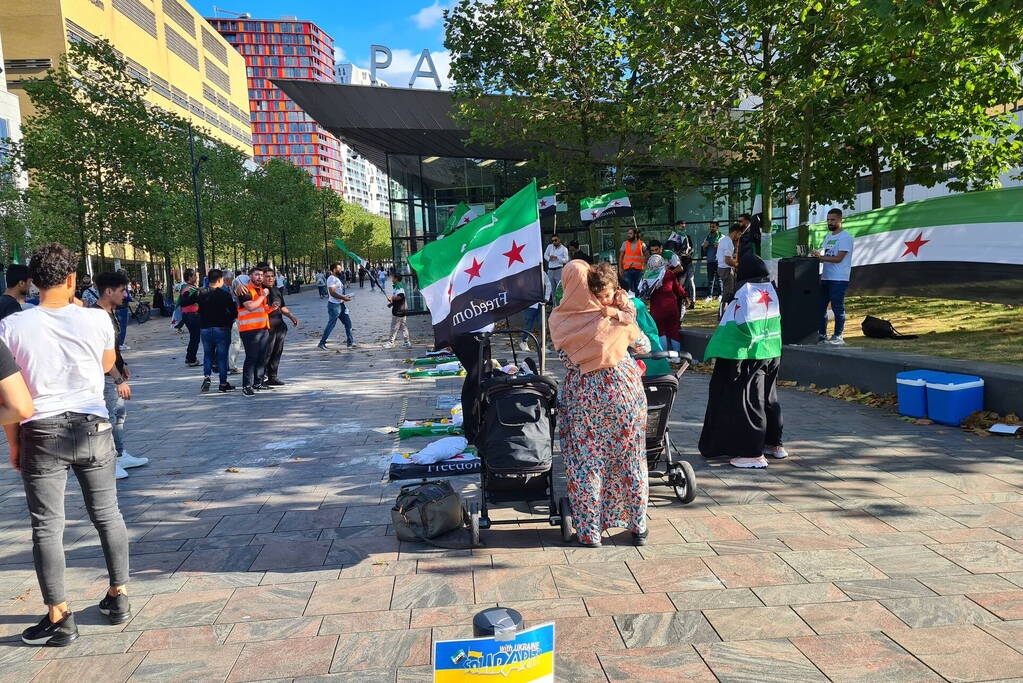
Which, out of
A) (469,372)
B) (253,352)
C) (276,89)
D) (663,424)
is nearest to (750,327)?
(663,424)

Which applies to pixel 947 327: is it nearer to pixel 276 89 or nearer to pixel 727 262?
pixel 727 262

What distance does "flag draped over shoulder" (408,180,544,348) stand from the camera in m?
5.30

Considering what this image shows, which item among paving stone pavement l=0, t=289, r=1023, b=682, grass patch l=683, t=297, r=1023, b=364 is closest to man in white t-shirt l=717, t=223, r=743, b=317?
grass patch l=683, t=297, r=1023, b=364

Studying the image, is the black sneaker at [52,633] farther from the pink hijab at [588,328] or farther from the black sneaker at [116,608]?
the pink hijab at [588,328]

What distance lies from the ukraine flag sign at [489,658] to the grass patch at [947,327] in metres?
8.69

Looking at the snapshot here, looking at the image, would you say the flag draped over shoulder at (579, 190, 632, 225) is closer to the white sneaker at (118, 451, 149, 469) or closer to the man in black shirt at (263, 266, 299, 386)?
the man in black shirt at (263, 266, 299, 386)

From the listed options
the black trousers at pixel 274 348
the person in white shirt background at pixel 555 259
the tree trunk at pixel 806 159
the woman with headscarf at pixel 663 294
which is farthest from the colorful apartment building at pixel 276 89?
the woman with headscarf at pixel 663 294

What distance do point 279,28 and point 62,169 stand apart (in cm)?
18274

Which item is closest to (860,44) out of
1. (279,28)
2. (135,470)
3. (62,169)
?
(135,470)

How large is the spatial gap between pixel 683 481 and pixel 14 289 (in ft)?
18.5

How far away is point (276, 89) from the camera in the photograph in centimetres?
19375

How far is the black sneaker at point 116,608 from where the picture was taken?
13.1 feet

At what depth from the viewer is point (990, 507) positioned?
203 inches

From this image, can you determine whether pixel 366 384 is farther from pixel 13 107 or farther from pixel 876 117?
pixel 13 107
